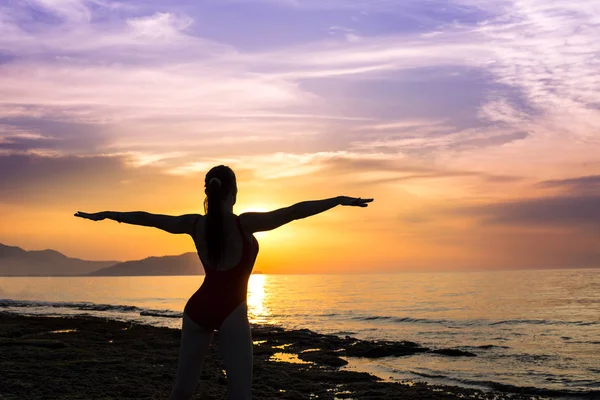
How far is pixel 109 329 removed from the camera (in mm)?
24938

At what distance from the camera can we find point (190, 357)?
15.5 ft

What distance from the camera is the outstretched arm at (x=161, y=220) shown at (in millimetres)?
4859

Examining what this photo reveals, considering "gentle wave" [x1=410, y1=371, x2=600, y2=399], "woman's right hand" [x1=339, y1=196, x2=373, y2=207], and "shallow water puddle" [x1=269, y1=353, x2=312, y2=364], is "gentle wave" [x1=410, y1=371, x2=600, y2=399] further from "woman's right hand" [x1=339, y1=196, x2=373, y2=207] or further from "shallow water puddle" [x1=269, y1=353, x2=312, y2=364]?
"woman's right hand" [x1=339, y1=196, x2=373, y2=207]

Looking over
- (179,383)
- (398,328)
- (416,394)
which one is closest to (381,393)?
(416,394)

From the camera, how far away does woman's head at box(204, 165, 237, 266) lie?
183 inches

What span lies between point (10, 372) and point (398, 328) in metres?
26.7

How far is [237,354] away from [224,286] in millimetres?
536

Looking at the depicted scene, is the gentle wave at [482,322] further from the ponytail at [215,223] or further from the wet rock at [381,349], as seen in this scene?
the ponytail at [215,223]

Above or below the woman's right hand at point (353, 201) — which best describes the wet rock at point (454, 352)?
below

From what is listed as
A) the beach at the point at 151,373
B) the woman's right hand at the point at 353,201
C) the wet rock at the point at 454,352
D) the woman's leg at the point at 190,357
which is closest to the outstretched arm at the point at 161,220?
the woman's leg at the point at 190,357

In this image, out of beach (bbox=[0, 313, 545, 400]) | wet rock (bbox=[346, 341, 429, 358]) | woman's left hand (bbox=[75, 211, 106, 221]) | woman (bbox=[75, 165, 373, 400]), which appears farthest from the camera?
wet rock (bbox=[346, 341, 429, 358])

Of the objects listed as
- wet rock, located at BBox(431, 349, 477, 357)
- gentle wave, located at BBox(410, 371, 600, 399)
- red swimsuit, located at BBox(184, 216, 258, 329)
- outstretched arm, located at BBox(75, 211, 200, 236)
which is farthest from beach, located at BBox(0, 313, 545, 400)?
red swimsuit, located at BBox(184, 216, 258, 329)

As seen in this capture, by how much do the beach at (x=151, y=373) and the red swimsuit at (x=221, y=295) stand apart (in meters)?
6.56

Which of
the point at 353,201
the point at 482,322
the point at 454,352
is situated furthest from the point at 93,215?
the point at 482,322
